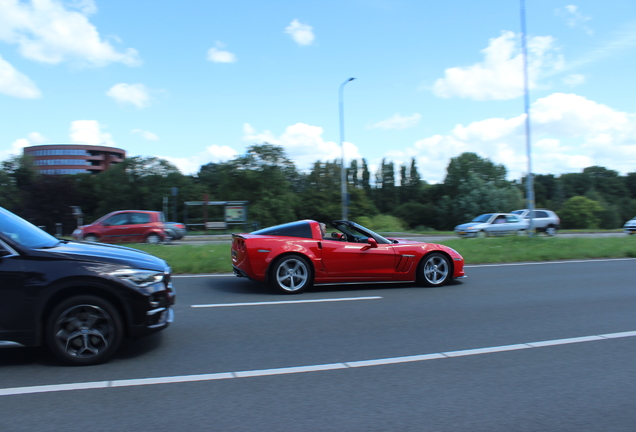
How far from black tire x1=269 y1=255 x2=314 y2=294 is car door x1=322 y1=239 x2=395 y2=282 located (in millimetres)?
355

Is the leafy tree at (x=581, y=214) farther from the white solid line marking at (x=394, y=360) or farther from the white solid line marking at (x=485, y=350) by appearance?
the white solid line marking at (x=394, y=360)

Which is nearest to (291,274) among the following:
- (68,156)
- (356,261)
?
(356,261)

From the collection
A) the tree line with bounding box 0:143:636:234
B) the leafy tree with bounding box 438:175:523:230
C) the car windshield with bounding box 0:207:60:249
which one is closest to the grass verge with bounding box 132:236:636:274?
the car windshield with bounding box 0:207:60:249

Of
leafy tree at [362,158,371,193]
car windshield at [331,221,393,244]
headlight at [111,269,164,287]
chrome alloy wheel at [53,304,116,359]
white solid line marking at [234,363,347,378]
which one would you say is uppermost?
leafy tree at [362,158,371,193]

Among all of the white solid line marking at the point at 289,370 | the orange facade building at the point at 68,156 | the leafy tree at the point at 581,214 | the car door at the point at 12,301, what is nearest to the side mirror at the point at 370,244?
the white solid line marking at the point at 289,370

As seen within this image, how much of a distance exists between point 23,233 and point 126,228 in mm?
Answer: 16695

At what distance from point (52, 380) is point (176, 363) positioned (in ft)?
3.28

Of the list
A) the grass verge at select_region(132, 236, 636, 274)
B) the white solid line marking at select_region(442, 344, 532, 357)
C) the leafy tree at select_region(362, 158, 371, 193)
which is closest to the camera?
the white solid line marking at select_region(442, 344, 532, 357)

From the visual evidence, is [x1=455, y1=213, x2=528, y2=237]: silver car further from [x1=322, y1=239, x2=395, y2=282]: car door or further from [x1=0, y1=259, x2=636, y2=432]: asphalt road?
[x1=0, y1=259, x2=636, y2=432]: asphalt road

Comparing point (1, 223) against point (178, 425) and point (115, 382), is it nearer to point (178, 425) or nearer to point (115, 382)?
point (115, 382)

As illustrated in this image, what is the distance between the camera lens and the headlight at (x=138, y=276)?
4418 millimetres

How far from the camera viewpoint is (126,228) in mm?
20438

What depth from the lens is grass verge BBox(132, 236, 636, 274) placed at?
1092cm

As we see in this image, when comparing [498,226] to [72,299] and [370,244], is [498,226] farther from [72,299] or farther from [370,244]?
[72,299]
